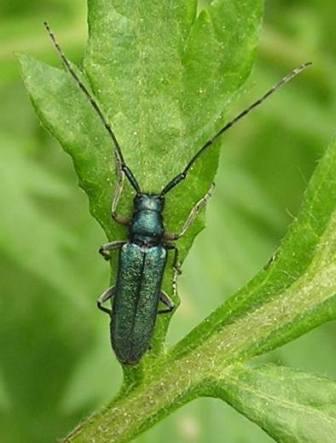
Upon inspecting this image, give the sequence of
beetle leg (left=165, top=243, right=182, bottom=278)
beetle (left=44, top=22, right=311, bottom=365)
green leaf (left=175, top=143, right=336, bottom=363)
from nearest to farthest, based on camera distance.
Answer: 1. green leaf (left=175, top=143, right=336, bottom=363)
2. beetle (left=44, top=22, right=311, bottom=365)
3. beetle leg (left=165, top=243, right=182, bottom=278)

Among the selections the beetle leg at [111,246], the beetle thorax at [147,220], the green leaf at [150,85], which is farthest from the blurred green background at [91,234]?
the green leaf at [150,85]

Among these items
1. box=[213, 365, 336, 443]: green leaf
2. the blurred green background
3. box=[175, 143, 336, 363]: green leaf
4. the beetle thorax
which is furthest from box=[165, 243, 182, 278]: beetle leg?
the blurred green background

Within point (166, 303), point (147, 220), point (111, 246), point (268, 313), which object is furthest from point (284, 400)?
point (147, 220)

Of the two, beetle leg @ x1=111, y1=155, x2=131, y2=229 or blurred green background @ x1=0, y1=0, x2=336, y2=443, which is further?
blurred green background @ x1=0, y1=0, x2=336, y2=443

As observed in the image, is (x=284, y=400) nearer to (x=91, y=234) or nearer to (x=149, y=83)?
(x=149, y=83)

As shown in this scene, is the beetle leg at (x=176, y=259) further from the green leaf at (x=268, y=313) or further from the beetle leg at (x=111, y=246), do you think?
the green leaf at (x=268, y=313)

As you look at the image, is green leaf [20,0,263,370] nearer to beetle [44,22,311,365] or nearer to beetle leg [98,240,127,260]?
beetle [44,22,311,365]

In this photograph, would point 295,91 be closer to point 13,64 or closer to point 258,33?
point 13,64

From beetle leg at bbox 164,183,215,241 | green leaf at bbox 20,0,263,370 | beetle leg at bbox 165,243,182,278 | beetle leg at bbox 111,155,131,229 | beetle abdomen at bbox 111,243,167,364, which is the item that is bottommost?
beetle abdomen at bbox 111,243,167,364
